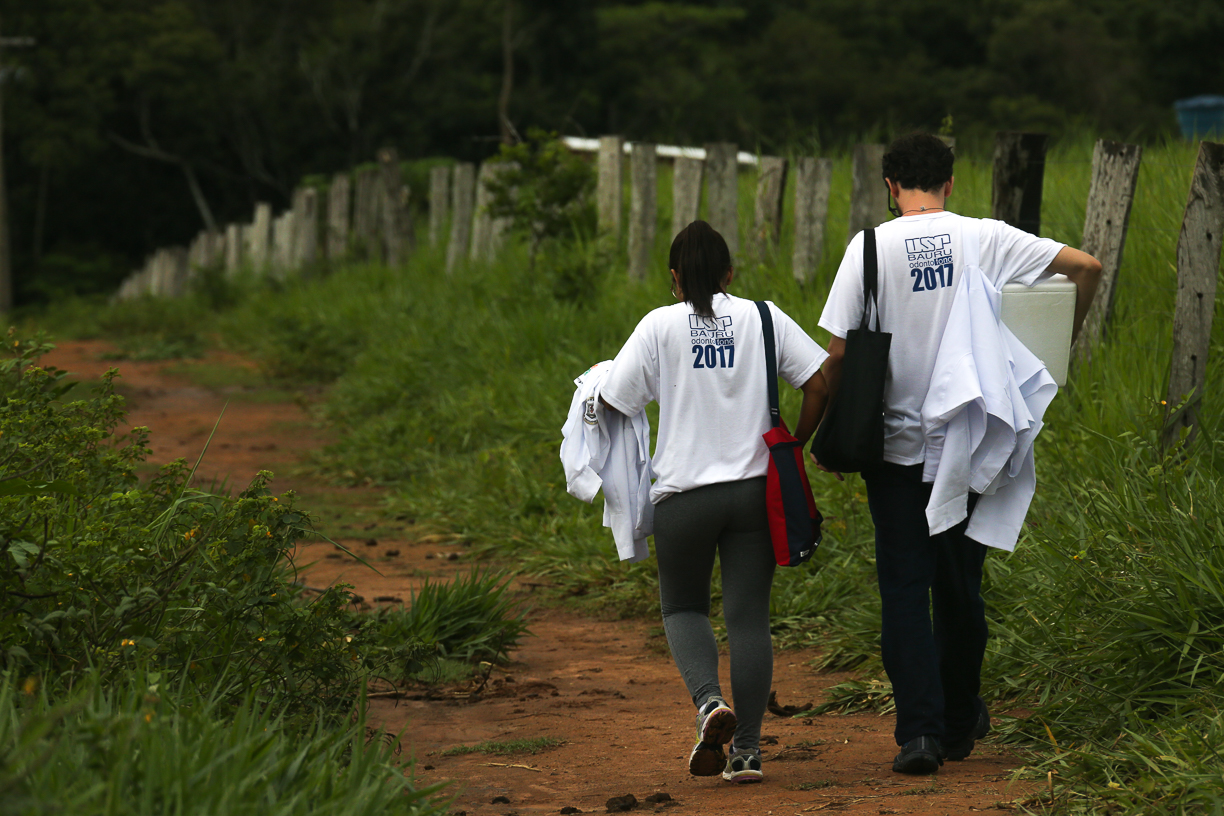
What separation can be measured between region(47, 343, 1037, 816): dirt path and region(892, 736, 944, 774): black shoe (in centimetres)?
5

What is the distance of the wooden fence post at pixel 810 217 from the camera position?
7941mm

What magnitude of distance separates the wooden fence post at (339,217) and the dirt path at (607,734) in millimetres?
11093

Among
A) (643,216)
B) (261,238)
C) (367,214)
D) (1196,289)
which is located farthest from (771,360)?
(261,238)

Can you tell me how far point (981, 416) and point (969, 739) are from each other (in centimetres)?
101

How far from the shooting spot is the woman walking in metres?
3.75

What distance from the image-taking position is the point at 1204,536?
3857mm

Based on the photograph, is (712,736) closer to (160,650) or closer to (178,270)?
(160,650)

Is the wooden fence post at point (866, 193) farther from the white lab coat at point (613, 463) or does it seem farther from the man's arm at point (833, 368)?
the white lab coat at point (613, 463)

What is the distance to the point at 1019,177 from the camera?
6.18m

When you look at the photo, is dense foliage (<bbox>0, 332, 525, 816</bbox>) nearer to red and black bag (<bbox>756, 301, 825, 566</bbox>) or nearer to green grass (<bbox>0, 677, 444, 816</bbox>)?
green grass (<bbox>0, 677, 444, 816</bbox>)

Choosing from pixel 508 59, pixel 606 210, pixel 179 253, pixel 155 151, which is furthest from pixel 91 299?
pixel 606 210

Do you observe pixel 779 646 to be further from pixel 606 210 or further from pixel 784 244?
pixel 606 210

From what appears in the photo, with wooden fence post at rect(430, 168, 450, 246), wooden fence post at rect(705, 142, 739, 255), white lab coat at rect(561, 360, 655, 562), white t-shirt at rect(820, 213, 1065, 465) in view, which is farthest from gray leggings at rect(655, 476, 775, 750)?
wooden fence post at rect(430, 168, 450, 246)

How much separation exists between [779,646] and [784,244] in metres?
3.91
